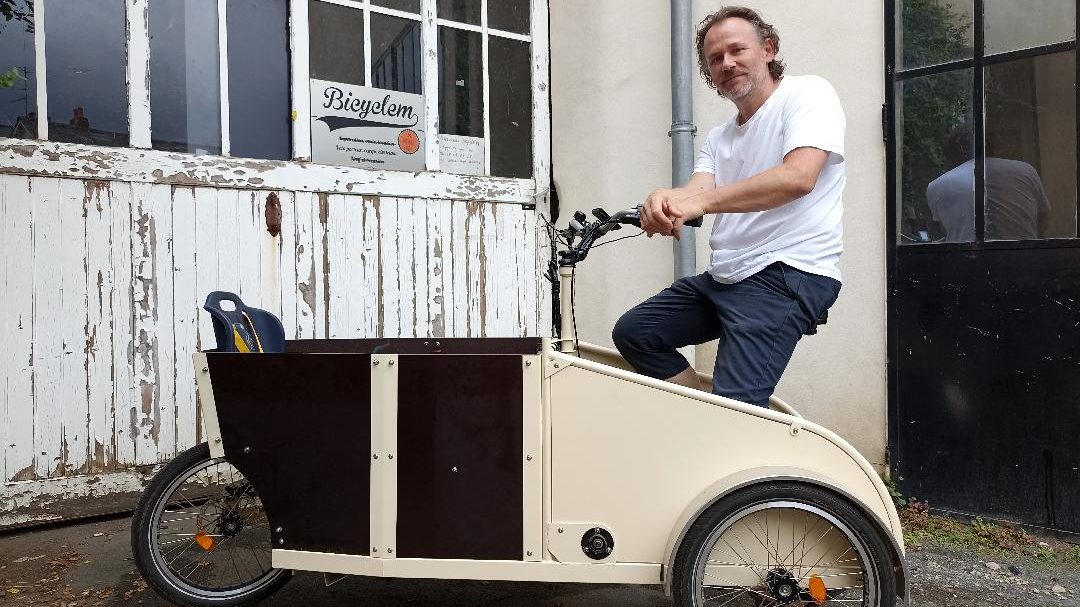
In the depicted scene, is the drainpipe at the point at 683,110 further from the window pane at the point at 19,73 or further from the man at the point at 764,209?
the window pane at the point at 19,73

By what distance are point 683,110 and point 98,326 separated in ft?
9.64

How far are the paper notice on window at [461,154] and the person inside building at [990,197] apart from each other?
2300 millimetres

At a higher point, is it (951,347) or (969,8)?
(969,8)

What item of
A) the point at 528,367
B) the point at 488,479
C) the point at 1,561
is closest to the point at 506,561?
the point at 488,479

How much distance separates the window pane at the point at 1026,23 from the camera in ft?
10.8

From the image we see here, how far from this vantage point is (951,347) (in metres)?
3.51

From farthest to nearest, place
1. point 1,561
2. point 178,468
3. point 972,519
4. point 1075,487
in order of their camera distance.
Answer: point 972,519, point 1075,487, point 1,561, point 178,468

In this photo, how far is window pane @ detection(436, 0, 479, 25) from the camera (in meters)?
4.34

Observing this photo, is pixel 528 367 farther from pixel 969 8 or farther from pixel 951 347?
pixel 969 8

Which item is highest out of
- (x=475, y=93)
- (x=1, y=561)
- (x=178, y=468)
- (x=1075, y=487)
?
(x=475, y=93)

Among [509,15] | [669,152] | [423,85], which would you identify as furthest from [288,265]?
[669,152]

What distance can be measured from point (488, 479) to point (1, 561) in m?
2.20

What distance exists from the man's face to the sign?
7.14 ft

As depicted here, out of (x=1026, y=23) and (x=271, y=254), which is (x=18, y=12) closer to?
(x=271, y=254)
